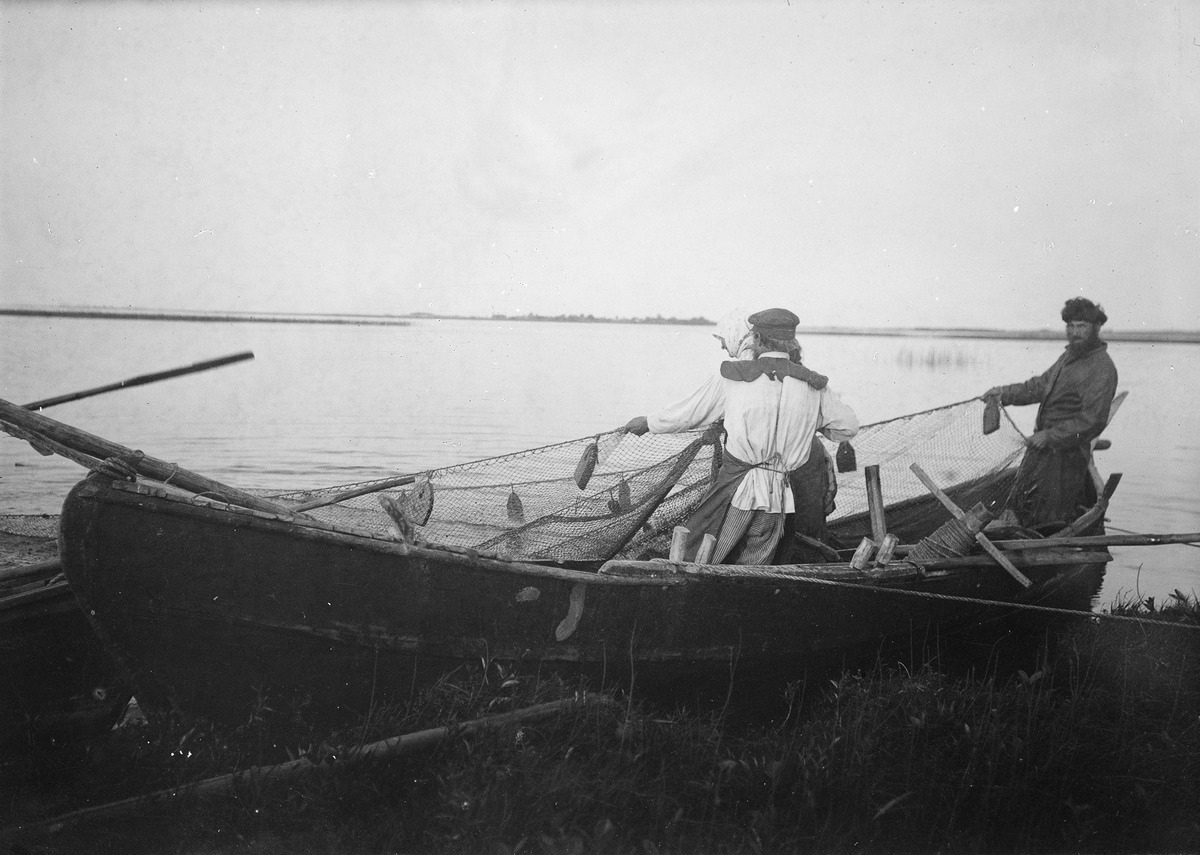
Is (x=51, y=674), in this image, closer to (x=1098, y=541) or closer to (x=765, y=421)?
(x=765, y=421)

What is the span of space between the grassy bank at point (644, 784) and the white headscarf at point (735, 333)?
1748 mm

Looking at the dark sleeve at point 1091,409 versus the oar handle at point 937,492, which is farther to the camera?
the dark sleeve at point 1091,409

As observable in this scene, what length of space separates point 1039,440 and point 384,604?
13.8 ft

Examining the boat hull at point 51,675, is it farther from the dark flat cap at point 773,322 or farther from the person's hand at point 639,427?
the dark flat cap at point 773,322

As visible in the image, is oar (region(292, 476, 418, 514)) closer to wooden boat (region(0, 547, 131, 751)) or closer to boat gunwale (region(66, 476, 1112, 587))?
boat gunwale (region(66, 476, 1112, 587))

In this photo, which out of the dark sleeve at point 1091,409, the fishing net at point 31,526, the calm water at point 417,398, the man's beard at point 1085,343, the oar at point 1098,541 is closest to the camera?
the oar at point 1098,541

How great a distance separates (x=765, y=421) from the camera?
14.0 feet

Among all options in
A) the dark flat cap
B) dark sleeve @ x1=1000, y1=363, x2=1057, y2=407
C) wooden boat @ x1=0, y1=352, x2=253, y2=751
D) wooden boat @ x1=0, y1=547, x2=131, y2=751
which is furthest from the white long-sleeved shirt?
wooden boat @ x1=0, y1=547, x2=131, y2=751

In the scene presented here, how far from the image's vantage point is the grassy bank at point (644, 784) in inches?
115

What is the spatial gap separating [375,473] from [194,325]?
16319 mm

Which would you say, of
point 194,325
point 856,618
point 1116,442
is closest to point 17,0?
point 856,618

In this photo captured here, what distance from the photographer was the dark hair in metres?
5.34

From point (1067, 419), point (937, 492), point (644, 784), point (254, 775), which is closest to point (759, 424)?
point (937, 492)

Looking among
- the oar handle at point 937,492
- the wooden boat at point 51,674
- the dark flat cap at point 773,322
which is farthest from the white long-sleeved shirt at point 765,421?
the wooden boat at point 51,674
